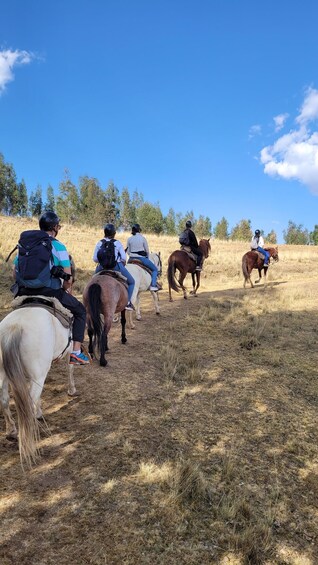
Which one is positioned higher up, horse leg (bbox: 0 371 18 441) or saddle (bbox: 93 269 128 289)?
saddle (bbox: 93 269 128 289)

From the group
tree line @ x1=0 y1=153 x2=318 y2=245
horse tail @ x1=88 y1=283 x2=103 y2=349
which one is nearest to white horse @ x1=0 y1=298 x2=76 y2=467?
horse tail @ x1=88 y1=283 x2=103 y2=349

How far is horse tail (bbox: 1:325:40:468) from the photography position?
361 cm

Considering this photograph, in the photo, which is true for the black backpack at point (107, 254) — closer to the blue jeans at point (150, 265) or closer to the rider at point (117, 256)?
the rider at point (117, 256)

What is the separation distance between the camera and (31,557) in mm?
2695

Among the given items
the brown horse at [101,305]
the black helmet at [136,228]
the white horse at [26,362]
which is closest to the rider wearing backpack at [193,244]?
the black helmet at [136,228]

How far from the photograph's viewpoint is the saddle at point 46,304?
168 inches

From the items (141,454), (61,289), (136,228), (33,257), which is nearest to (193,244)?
(136,228)

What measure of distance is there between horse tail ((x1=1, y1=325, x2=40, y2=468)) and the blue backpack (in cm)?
72

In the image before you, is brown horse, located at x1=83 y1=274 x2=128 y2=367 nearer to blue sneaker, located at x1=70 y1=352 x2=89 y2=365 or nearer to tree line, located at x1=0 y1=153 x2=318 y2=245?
blue sneaker, located at x1=70 y1=352 x2=89 y2=365

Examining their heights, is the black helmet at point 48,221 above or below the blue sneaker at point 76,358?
above

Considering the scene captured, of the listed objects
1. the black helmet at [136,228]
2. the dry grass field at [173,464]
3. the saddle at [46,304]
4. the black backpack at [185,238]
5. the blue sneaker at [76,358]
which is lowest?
the dry grass field at [173,464]

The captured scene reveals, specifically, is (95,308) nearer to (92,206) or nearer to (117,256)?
(117,256)

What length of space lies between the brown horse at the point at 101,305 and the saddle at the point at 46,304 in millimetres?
1899

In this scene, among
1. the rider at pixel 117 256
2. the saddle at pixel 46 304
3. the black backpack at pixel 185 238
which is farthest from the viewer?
the black backpack at pixel 185 238
